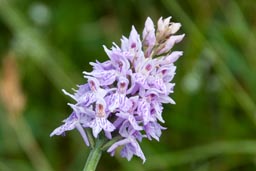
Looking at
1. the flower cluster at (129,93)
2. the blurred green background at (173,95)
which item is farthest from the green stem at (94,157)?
the blurred green background at (173,95)

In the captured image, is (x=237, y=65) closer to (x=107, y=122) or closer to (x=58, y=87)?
(x=58, y=87)

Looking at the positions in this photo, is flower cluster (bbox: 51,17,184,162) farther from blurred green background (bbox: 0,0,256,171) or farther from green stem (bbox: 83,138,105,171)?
blurred green background (bbox: 0,0,256,171)

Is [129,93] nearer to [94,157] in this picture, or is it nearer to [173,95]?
[94,157]

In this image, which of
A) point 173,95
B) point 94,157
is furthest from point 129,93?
point 173,95

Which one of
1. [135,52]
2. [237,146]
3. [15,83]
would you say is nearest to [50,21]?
[15,83]

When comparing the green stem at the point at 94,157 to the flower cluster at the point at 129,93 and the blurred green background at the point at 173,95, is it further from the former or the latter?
the blurred green background at the point at 173,95

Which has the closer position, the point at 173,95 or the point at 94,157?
the point at 94,157
